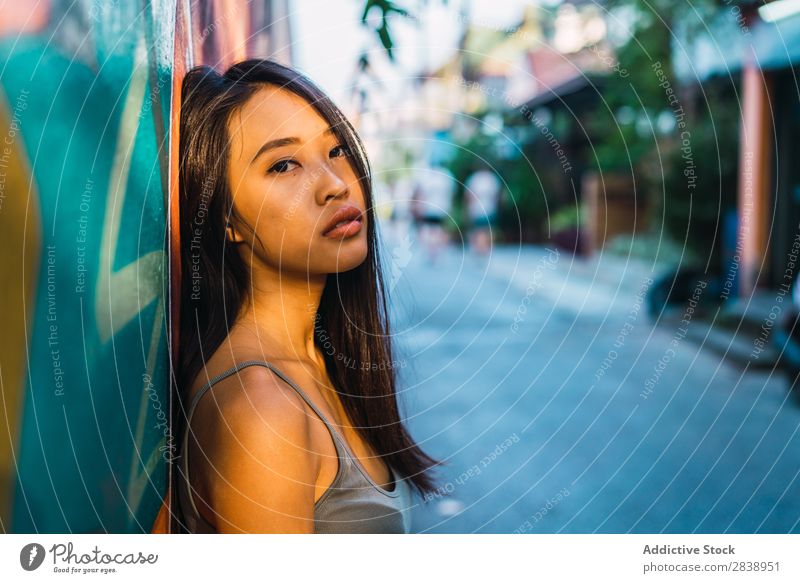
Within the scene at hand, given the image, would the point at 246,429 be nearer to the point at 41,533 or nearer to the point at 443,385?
the point at 41,533

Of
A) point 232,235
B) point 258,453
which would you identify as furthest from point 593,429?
point 258,453

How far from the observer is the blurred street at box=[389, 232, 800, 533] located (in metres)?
3.82

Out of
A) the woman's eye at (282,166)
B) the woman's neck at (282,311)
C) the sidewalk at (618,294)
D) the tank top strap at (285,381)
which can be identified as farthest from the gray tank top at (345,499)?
the sidewalk at (618,294)

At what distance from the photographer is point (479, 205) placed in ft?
43.7

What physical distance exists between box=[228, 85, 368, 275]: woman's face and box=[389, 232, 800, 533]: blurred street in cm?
37

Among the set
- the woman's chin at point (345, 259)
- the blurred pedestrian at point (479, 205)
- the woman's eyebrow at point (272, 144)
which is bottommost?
the blurred pedestrian at point (479, 205)

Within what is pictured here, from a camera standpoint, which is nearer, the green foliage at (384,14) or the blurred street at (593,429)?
the green foliage at (384,14)

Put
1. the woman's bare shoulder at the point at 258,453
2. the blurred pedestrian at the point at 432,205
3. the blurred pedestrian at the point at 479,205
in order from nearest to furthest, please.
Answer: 1. the woman's bare shoulder at the point at 258,453
2. the blurred pedestrian at the point at 432,205
3. the blurred pedestrian at the point at 479,205

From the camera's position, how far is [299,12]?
168 cm

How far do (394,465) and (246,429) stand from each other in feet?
1.55

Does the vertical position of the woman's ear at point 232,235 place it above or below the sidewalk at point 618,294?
above

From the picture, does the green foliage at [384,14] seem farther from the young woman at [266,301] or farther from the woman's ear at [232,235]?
the woman's ear at [232,235]

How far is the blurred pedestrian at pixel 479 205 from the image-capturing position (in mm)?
13586
